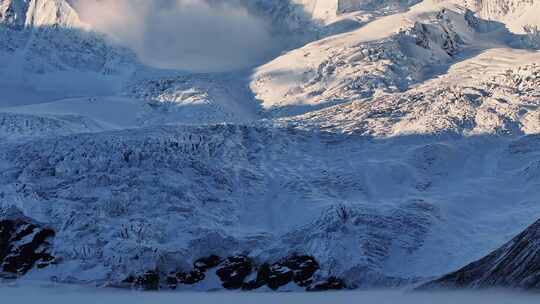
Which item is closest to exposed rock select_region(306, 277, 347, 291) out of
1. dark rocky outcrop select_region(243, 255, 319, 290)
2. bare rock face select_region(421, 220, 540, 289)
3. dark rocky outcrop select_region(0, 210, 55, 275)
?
dark rocky outcrop select_region(243, 255, 319, 290)

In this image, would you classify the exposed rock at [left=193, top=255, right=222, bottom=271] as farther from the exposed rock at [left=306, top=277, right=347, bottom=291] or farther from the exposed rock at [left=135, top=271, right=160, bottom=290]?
the exposed rock at [left=306, top=277, right=347, bottom=291]

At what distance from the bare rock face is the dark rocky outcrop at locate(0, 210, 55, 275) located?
2127 inches

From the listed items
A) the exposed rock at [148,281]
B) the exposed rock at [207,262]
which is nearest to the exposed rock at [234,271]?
the exposed rock at [207,262]

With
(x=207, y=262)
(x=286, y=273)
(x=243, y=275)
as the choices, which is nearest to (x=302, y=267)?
(x=286, y=273)

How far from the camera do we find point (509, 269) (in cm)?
7688

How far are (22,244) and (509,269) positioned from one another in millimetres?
67192

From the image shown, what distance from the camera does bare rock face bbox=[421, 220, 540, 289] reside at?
73.8 meters

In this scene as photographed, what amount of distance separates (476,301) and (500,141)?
84794 millimetres

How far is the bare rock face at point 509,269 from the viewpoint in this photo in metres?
73.8

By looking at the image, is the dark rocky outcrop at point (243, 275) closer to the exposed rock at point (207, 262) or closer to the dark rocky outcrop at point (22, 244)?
the exposed rock at point (207, 262)

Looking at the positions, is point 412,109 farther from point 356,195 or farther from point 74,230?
point 74,230

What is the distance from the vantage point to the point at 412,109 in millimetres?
164875

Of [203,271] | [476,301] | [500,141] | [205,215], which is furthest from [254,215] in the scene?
[476,301]

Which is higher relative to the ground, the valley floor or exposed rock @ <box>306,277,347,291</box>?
the valley floor
